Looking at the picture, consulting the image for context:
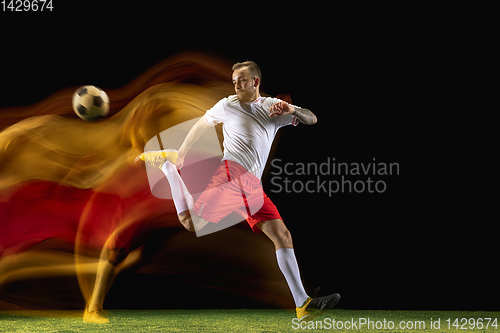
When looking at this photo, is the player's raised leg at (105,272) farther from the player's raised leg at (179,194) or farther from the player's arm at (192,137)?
the player's arm at (192,137)

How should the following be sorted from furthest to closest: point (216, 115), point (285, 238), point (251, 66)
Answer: point (216, 115), point (251, 66), point (285, 238)

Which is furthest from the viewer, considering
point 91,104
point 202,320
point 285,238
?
point 202,320

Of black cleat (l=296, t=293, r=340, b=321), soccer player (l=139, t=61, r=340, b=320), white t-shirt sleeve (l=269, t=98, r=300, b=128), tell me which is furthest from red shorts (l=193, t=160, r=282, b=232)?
black cleat (l=296, t=293, r=340, b=321)

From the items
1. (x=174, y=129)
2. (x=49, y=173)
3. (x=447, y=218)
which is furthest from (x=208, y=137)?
(x=447, y=218)

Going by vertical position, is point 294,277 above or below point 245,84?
below

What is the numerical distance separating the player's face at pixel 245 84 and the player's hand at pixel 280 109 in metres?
0.29

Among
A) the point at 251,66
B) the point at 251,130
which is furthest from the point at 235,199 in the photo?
the point at 251,66

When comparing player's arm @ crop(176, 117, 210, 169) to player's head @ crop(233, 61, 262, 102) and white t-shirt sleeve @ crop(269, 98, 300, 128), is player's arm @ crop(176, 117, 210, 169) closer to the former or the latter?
player's head @ crop(233, 61, 262, 102)

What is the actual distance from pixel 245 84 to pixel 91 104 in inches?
49.9

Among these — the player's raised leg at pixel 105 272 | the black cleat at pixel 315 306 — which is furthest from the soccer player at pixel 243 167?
the player's raised leg at pixel 105 272

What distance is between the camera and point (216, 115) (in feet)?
10.8

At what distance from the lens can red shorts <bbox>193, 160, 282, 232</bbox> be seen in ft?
9.89

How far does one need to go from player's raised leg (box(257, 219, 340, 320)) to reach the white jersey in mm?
397

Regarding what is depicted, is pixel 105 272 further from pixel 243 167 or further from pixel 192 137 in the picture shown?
pixel 243 167
